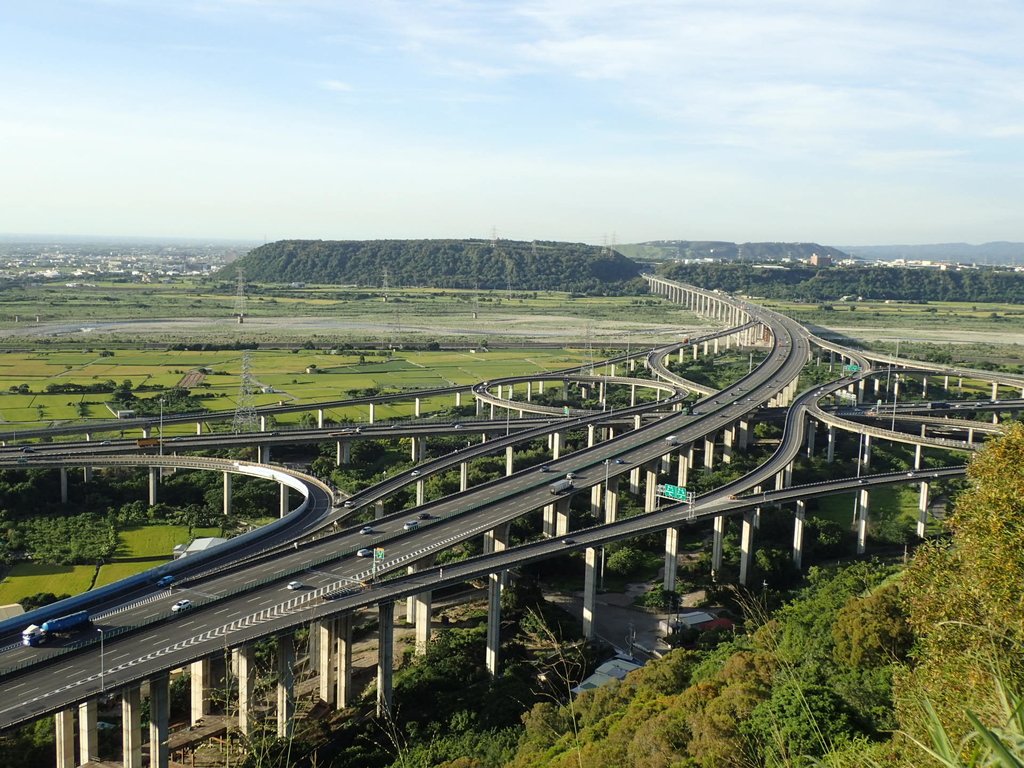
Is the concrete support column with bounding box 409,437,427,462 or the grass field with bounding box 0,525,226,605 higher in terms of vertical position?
the concrete support column with bounding box 409,437,427,462

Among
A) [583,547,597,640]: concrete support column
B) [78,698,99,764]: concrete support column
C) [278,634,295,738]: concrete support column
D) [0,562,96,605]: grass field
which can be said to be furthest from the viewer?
[0,562,96,605]: grass field

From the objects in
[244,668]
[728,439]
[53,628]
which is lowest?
[244,668]

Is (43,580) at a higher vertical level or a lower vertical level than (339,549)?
lower

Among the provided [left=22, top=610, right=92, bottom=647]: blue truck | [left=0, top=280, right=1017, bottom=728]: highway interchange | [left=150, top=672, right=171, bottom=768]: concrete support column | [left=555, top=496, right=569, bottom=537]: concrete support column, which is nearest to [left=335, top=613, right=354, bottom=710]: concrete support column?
[left=0, top=280, right=1017, bottom=728]: highway interchange

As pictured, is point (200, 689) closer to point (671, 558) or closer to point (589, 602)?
point (589, 602)

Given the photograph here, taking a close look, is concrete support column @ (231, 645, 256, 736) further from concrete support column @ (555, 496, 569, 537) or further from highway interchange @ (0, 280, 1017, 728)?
concrete support column @ (555, 496, 569, 537)

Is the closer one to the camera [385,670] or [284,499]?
[385,670]

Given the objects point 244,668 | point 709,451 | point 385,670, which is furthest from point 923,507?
point 244,668
